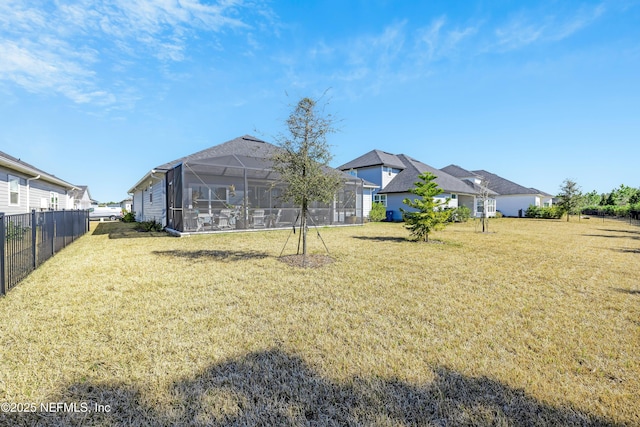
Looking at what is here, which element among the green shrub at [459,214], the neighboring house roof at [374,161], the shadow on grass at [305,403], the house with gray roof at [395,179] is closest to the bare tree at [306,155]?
the shadow on grass at [305,403]

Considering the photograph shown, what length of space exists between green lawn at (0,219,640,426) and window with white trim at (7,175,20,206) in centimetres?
1164

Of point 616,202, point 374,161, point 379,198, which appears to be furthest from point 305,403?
point 616,202

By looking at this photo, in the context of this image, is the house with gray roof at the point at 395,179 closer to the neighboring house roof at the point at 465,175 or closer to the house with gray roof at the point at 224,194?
the neighboring house roof at the point at 465,175

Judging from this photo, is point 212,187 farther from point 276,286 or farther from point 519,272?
point 519,272

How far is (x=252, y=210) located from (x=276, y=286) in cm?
1046

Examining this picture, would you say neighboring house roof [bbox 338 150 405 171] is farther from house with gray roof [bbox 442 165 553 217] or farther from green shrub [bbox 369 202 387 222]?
house with gray roof [bbox 442 165 553 217]

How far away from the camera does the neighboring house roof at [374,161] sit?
94.3 ft

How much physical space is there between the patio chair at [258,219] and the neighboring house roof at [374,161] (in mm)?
16360

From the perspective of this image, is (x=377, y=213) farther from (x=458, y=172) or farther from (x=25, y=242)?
(x=25, y=242)

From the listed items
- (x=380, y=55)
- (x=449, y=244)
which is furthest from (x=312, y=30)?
(x=449, y=244)

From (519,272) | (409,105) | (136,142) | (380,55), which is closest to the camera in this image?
(519,272)

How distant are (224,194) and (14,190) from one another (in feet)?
32.7

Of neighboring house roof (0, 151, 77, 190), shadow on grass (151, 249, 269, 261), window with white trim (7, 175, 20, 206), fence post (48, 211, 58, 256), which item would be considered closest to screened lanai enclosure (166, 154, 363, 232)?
shadow on grass (151, 249, 269, 261)

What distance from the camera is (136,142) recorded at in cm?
1883
